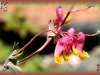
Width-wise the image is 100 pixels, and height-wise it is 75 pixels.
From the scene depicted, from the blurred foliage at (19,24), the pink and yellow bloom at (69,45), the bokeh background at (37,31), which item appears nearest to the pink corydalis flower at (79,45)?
the pink and yellow bloom at (69,45)

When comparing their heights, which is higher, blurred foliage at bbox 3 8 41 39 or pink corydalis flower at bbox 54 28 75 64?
pink corydalis flower at bbox 54 28 75 64

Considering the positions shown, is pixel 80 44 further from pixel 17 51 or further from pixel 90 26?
pixel 90 26

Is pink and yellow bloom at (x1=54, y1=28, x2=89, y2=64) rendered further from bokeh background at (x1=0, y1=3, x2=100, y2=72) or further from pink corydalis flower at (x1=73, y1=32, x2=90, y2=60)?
bokeh background at (x1=0, y1=3, x2=100, y2=72)

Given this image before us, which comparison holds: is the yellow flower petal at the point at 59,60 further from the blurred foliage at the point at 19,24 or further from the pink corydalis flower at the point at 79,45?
the blurred foliage at the point at 19,24

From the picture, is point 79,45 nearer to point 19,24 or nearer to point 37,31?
point 19,24

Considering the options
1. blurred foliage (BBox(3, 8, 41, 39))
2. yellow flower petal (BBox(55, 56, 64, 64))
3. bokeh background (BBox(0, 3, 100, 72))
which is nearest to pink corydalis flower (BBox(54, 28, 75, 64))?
yellow flower petal (BBox(55, 56, 64, 64))
